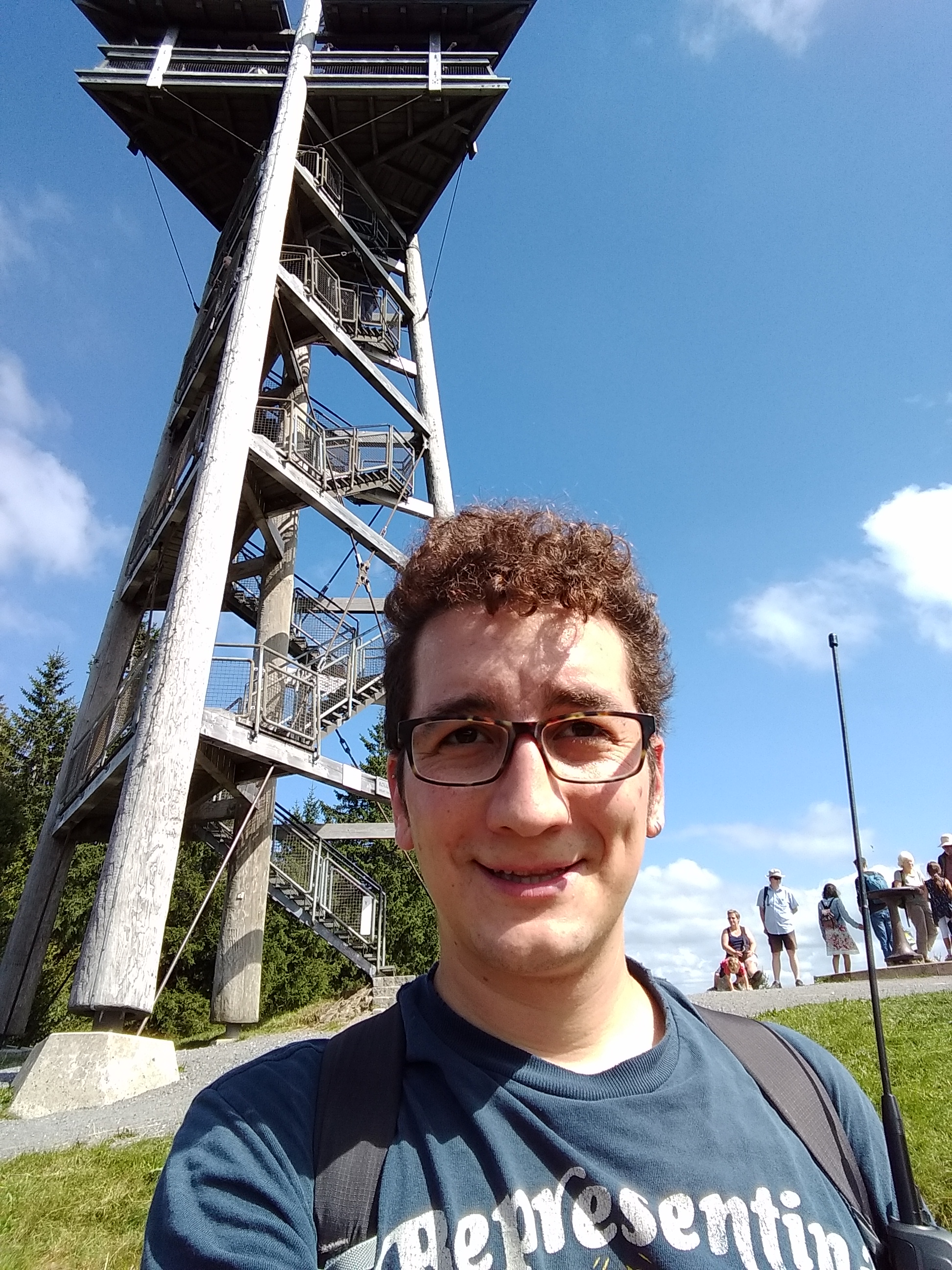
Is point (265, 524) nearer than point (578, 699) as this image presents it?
No

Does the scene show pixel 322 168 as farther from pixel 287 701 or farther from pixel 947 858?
pixel 947 858

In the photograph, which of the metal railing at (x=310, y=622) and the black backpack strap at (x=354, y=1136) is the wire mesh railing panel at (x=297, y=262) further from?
the black backpack strap at (x=354, y=1136)

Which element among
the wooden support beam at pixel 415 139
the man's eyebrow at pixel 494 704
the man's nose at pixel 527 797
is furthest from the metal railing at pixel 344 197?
the man's nose at pixel 527 797

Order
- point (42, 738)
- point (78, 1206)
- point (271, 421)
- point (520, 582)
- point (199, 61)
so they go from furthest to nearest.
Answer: point (42, 738) < point (199, 61) < point (271, 421) < point (78, 1206) < point (520, 582)

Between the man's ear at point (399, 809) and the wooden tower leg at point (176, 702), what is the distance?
6.49 m

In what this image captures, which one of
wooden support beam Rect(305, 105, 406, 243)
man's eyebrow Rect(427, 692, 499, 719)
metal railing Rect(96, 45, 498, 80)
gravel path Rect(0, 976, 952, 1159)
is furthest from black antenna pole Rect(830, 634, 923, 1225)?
wooden support beam Rect(305, 105, 406, 243)

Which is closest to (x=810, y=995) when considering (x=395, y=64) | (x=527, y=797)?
(x=527, y=797)

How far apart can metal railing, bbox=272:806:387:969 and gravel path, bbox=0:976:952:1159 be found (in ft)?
8.91

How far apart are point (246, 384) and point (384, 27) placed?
35.3 ft

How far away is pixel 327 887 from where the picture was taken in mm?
13555

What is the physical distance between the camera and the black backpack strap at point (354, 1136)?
3.85 feet

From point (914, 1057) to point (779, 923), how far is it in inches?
234

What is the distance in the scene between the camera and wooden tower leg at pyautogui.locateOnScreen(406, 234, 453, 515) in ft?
46.4

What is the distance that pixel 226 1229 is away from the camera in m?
1.13
